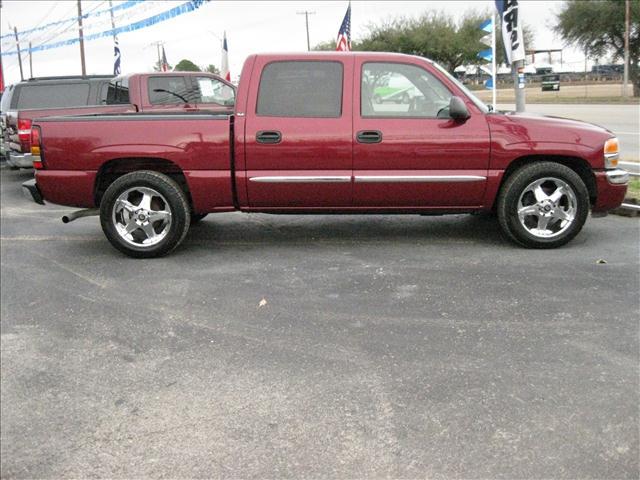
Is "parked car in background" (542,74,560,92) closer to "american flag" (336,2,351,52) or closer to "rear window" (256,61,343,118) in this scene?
"american flag" (336,2,351,52)

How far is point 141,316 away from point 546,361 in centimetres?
269

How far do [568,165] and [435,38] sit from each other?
190 feet

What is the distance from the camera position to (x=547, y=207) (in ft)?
20.6

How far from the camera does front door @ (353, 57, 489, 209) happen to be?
616 centimetres

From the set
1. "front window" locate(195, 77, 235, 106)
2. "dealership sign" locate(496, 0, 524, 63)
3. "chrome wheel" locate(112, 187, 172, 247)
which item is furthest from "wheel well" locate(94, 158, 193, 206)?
"dealership sign" locate(496, 0, 524, 63)

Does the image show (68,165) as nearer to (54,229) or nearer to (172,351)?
(54,229)

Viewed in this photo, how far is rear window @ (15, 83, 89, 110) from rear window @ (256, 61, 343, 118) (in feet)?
25.8

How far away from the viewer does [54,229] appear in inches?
319

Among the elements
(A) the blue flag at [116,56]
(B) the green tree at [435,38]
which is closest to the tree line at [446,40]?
(B) the green tree at [435,38]

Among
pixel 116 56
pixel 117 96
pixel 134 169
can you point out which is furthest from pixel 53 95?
pixel 116 56

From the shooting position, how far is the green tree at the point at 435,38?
60875mm

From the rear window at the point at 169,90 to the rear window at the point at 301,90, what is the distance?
525cm

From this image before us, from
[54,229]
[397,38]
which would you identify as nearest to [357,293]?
[54,229]

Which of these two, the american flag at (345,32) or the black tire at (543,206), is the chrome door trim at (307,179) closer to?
the black tire at (543,206)
